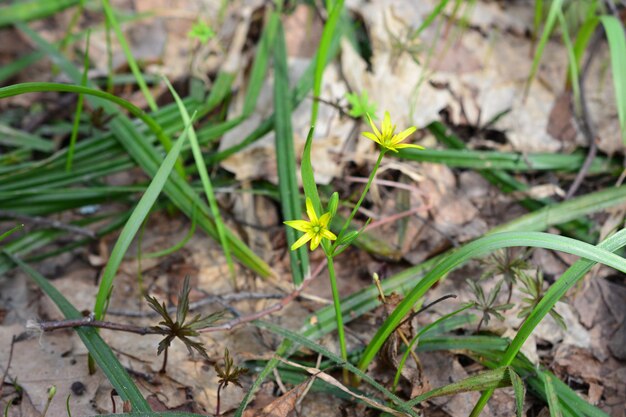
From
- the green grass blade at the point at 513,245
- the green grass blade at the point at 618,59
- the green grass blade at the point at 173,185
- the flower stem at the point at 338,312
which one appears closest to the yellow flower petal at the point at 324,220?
the flower stem at the point at 338,312

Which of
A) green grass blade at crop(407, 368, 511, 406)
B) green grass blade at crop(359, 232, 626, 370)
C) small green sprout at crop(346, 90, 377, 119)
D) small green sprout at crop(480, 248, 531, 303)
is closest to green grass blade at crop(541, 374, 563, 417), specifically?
green grass blade at crop(407, 368, 511, 406)

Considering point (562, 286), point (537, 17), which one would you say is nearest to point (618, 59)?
point (537, 17)

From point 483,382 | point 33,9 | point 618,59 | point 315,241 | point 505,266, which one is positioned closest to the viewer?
point 315,241

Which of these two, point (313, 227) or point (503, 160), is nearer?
point (313, 227)

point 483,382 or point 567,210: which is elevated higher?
point 567,210

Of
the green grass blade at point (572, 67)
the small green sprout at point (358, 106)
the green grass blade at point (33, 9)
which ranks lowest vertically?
the small green sprout at point (358, 106)

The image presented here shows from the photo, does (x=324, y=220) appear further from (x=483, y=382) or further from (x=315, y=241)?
(x=483, y=382)

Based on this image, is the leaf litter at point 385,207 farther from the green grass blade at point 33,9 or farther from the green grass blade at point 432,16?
the green grass blade at point 33,9

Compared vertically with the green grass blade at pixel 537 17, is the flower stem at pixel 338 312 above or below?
below

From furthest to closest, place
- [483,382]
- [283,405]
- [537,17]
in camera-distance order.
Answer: [537,17]
[283,405]
[483,382]
